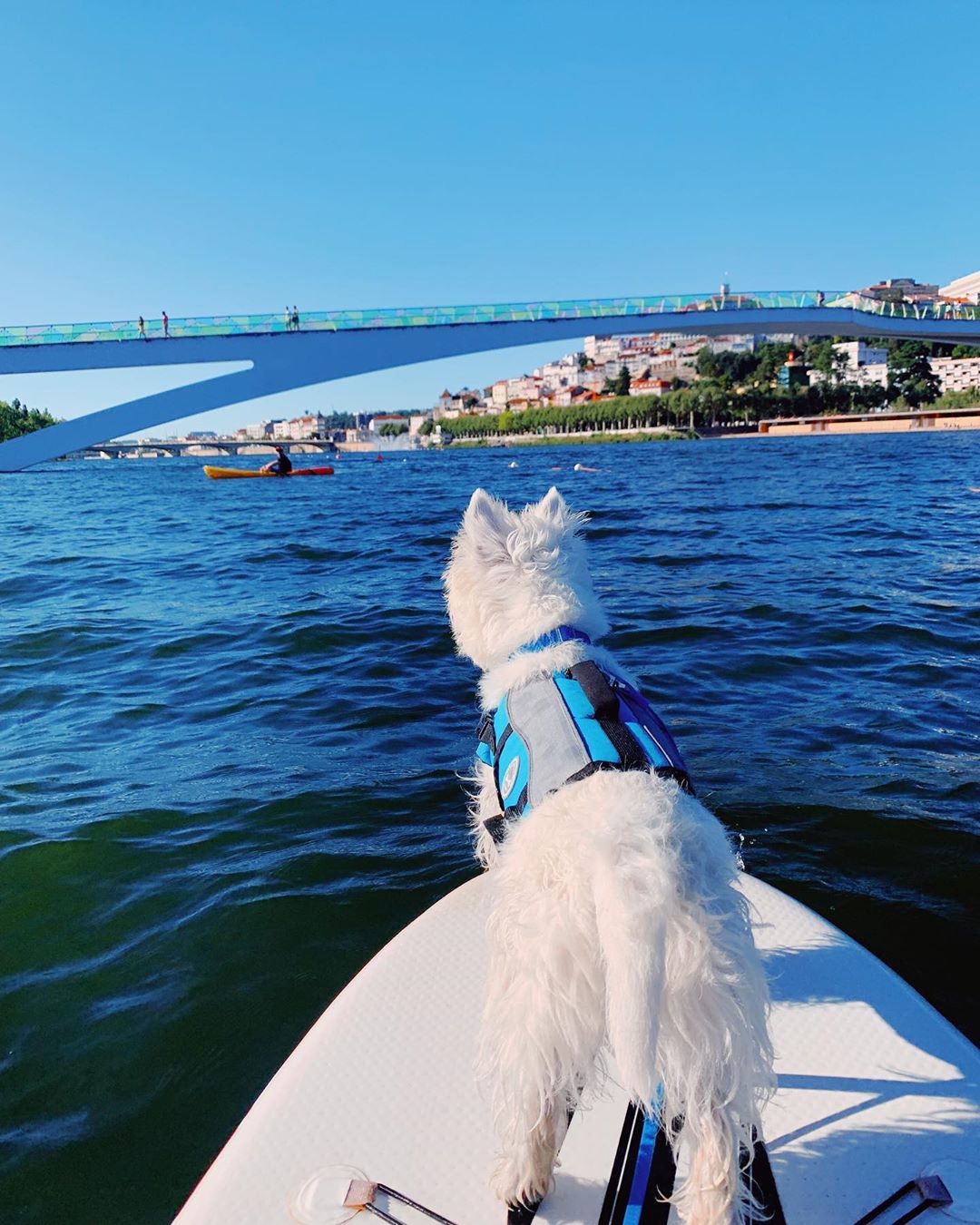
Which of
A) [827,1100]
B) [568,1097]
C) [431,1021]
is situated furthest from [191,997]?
[827,1100]

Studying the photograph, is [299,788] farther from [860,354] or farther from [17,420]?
[860,354]

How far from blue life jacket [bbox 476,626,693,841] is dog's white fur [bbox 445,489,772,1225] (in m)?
0.08

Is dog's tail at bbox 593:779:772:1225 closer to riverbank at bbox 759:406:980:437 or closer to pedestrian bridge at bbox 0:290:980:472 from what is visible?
pedestrian bridge at bbox 0:290:980:472

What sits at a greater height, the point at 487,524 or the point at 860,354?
the point at 860,354

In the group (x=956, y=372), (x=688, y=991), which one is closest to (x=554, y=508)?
(x=688, y=991)

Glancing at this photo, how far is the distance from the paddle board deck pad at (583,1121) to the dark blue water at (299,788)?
43 cm

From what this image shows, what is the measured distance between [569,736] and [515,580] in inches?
33.5

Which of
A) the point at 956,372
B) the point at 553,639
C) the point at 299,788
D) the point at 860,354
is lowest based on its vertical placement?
the point at 299,788

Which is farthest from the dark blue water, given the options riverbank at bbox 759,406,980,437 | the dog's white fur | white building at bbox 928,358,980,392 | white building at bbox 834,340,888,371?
white building at bbox 834,340,888,371

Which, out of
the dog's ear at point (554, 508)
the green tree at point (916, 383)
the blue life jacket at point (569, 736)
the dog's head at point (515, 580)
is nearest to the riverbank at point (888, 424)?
the green tree at point (916, 383)

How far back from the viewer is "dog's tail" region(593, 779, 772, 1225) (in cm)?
121

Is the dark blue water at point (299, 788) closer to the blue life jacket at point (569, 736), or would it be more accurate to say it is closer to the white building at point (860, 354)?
the blue life jacket at point (569, 736)

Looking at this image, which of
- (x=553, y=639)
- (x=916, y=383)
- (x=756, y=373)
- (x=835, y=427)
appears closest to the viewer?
(x=553, y=639)

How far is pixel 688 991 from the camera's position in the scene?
130cm
